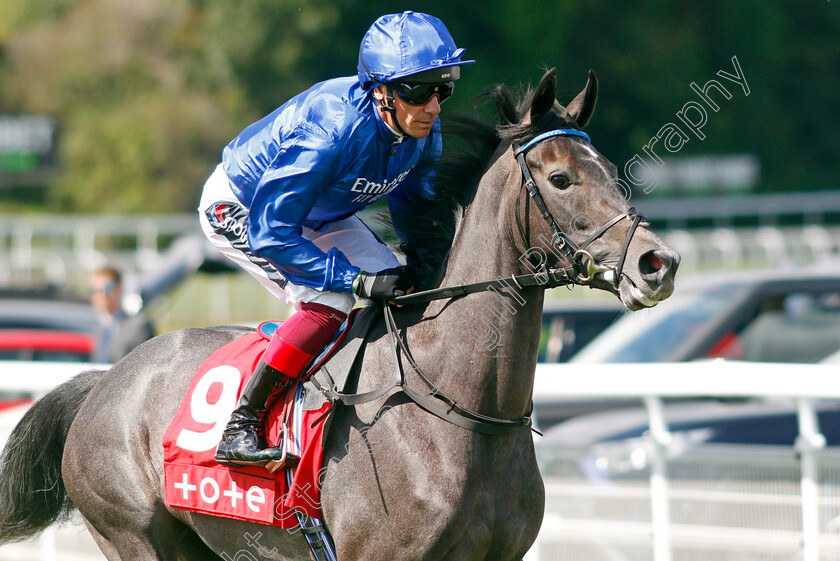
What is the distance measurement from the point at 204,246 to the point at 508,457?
642 centimetres

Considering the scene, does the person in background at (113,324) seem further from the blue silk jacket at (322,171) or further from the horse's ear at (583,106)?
the horse's ear at (583,106)

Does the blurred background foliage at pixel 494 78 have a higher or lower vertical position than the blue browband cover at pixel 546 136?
higher

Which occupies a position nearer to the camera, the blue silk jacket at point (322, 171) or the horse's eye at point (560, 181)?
the horse's eye at point (560, 181)

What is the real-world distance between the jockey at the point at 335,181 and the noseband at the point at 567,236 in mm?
365

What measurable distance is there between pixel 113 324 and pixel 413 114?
196 inches

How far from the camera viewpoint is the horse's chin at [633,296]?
276cm

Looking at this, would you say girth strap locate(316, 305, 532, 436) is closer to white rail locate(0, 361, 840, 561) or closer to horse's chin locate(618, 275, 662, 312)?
horse's chin locate(618, 275, 662, 312)

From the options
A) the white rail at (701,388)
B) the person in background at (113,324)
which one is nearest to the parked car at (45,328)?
→ the person in background at (113,324)

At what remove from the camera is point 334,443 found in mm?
3234

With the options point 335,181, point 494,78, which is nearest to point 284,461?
point 335,181

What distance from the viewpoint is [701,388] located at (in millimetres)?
4297

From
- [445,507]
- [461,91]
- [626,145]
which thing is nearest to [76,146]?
[461,91]

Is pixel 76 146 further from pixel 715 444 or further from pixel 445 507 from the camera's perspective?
pixel 445 507

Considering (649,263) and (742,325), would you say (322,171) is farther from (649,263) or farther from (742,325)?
(742,325)
